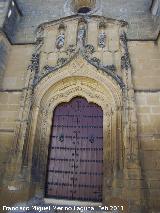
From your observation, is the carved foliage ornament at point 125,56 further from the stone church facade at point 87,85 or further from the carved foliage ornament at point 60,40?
the carved foliage ornament at point 60,40

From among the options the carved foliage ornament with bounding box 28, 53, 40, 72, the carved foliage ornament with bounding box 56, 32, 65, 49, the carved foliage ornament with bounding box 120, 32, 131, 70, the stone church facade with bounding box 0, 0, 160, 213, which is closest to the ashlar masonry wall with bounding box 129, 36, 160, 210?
the stone church facade with bounding box 0, 0, 160, 213

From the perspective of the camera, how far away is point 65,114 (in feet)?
22.8

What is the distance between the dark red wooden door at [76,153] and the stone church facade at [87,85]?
0.19 m

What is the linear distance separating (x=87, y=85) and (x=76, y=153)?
1852mm

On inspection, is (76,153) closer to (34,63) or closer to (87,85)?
(87,85)

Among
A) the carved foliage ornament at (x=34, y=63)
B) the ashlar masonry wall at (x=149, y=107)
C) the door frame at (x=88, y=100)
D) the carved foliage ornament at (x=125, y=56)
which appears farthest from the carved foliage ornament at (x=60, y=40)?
the ashlar masonry wall at (x=149, y=107)

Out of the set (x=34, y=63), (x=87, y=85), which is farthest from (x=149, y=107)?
(x=34, y=63)

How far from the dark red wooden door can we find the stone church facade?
187 mm

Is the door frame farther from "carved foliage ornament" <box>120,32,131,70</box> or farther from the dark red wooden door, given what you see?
"carved foliage ornament" <box>120,32,131,70</box>

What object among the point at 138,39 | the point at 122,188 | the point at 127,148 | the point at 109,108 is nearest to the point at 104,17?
the point at 138,39

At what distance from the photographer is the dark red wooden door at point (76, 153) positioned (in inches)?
237

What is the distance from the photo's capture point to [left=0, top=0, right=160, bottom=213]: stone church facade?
18.6 feet

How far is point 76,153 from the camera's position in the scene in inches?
250

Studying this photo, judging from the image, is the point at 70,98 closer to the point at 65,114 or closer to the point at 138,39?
the point at 65,114
